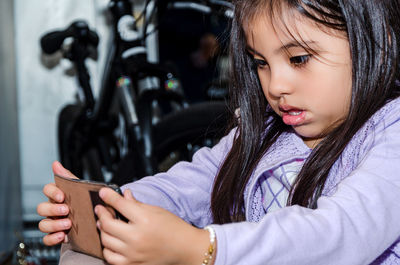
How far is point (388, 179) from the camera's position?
740 mm

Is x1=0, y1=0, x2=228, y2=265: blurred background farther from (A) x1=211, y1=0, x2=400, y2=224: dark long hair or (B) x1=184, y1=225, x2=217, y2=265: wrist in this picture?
(B) x1=184, y1=225, x2=217, y2=265: wrist

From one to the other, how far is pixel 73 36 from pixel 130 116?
0.66m

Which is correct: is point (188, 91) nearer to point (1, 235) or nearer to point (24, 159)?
point (24, 159)

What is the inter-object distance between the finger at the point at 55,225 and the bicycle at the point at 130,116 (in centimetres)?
45

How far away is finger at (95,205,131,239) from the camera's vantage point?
2.13 ft

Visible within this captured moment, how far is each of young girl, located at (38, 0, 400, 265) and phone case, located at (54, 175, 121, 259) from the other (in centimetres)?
2

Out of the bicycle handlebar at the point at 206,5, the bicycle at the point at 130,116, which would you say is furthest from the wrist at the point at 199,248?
the bicycle handlebar at the point at 206,5

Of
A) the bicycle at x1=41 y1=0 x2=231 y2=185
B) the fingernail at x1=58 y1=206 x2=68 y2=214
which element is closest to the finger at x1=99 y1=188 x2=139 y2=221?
the fingernail at x1=58 y1=206 x2=68 y2=214

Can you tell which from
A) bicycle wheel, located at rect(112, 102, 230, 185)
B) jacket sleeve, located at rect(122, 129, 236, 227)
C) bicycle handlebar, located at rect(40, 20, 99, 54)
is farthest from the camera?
bicycle handlebar, located at rect(40, 20, 99, 54)

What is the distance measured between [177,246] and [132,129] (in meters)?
0.98

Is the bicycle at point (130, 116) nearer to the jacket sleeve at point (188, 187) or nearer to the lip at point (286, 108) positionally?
the jacket sleeve at point (188, 187)

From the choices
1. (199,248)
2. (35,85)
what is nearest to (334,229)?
(199,248)

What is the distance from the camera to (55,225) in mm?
856

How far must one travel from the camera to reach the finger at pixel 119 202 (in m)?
0.65
